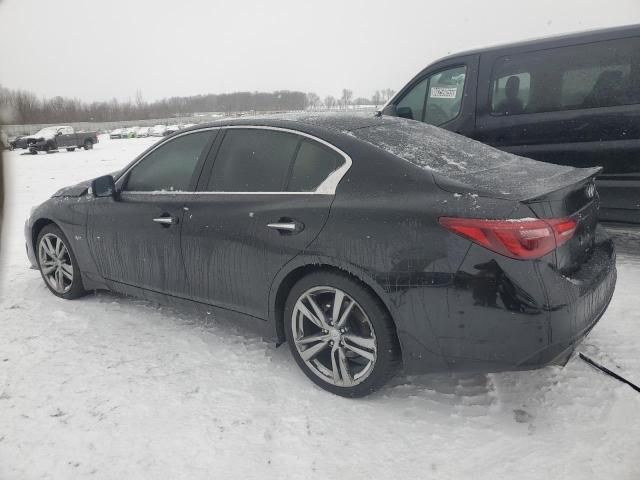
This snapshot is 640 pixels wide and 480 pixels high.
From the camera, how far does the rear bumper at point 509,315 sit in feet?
7.16

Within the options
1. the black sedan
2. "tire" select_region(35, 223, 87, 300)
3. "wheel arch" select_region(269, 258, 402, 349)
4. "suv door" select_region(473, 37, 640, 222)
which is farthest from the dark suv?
"tire" select_region(35, 223, 87, 300)

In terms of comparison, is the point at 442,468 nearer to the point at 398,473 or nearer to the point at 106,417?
the point at 398,473

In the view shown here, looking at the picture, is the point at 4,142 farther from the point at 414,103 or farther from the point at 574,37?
the point at 414,103

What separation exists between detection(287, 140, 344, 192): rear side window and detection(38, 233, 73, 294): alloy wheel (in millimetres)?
2441

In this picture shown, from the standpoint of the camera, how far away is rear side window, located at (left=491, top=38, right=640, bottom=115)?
4.42 meters

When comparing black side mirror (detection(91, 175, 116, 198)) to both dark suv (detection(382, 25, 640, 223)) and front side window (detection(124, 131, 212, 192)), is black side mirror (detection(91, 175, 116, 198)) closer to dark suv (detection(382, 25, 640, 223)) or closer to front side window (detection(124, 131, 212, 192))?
front side window (detection(124, 131, 212, 192))

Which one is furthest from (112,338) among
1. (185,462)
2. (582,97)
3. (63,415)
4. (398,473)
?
(582,97)

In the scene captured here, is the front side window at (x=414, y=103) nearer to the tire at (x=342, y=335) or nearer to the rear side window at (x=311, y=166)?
the rear side window at (x=311, y=166)

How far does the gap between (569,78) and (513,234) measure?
330cm

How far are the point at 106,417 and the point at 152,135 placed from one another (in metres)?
56.9

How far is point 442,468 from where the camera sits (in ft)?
7.22

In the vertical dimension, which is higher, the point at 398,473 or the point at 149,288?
the point at 149,288

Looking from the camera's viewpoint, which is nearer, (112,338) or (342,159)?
(342,159)

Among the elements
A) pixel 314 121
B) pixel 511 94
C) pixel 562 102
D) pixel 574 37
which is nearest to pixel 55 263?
pixel 314 121
